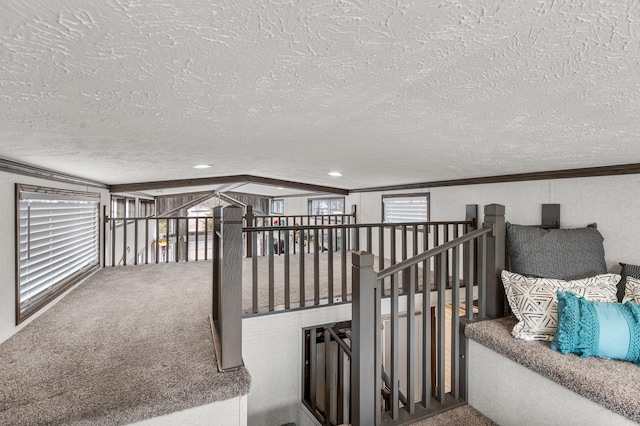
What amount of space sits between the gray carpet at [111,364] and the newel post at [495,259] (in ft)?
5.98

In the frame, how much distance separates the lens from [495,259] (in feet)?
7.65

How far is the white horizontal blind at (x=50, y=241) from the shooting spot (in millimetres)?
2471

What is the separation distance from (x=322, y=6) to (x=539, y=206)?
3.31 meters

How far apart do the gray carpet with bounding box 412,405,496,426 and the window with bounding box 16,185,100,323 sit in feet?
10.1

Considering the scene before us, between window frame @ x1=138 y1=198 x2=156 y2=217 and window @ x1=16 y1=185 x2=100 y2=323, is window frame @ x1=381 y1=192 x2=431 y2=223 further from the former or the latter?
window frame @ x1=138 y1=198 x2=156 y2=217

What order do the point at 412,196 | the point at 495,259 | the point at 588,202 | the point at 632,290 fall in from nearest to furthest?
the point at 632,290 < the point at 495,259 < the point at 588,202 < the point at 412,196

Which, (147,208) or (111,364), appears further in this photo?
(147,208)

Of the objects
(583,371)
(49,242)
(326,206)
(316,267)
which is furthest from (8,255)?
(326,206)

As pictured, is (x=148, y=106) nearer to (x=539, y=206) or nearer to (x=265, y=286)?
(x=265, y=286)

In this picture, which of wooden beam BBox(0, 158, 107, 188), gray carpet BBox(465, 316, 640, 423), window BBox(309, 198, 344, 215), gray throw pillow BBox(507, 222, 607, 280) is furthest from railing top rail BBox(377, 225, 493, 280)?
window BBox(309, 198, 344, 215)

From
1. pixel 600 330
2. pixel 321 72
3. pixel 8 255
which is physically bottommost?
pixel 600 330

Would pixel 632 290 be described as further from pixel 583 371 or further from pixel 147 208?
pixel 147 208

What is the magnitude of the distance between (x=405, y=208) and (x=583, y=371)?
3765 millimetres

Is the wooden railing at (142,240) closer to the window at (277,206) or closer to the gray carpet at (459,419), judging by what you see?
the window at (277,206)
